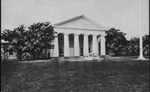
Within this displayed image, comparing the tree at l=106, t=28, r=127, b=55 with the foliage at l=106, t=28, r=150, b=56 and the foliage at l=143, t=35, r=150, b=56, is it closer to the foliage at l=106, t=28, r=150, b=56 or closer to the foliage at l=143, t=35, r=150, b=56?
the foliage at l=106, t=28, r=150, b=56

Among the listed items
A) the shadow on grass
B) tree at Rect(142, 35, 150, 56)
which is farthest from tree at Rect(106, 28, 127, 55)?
the shadow on grass

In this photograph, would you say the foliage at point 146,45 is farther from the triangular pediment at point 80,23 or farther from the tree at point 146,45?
the triangular pediment at point 80,23

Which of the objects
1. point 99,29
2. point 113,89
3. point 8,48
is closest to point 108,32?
point 99,29

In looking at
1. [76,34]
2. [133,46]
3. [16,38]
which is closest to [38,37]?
[16,38]

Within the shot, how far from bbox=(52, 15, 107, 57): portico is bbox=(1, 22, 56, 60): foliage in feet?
29.4

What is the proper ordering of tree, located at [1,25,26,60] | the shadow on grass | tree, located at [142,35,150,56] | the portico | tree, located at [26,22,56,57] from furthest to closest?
tree, located at [142,35,150,56] < the portico < tree, located at [1,25,26,60] < tree, located at [26,22,56,57] < the shadow on grass

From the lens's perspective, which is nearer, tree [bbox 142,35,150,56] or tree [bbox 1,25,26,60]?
tree [bbox 1,25,26,60]

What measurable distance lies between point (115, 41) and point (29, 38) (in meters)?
23.8

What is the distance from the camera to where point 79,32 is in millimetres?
44531

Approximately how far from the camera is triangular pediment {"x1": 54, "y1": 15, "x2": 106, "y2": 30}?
140 ft

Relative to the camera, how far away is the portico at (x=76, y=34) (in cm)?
4228

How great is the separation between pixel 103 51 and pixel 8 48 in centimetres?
2481

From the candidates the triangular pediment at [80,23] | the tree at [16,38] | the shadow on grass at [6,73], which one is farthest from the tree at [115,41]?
the shadow on grass at [6,73]

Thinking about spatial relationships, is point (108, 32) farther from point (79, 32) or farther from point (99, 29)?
point (79, 32)
